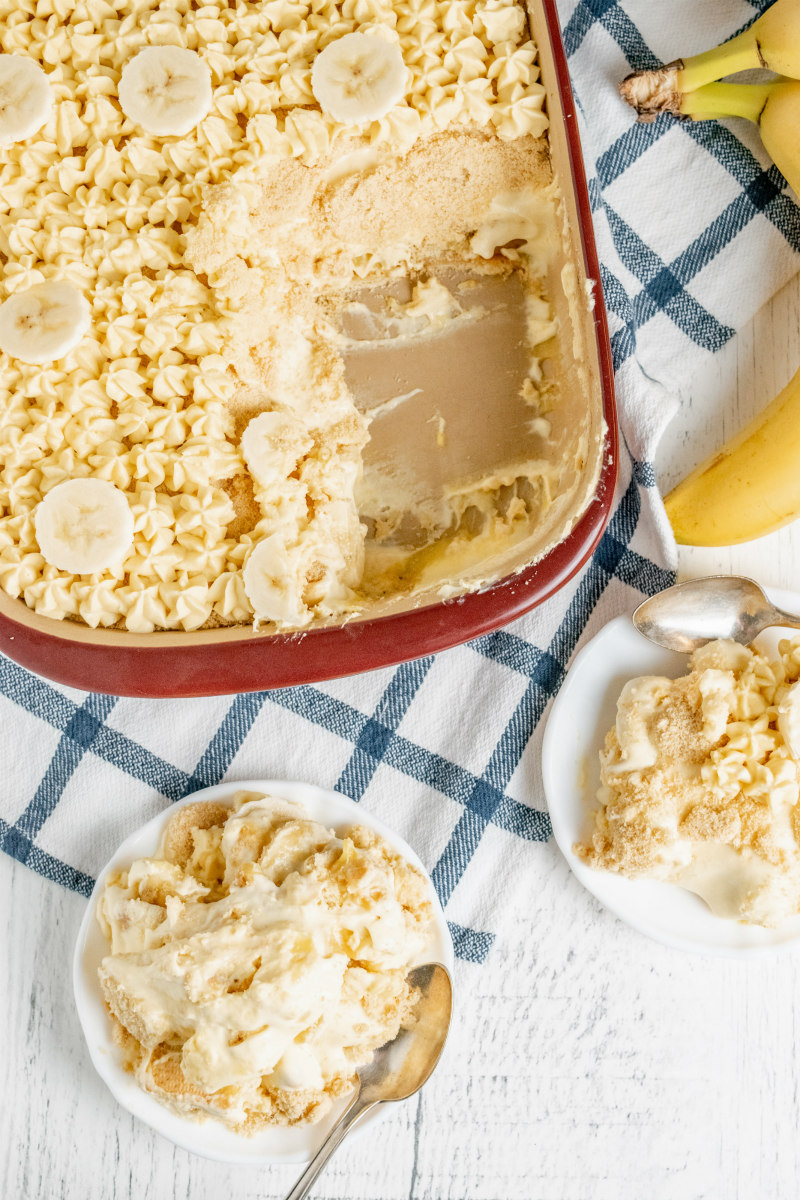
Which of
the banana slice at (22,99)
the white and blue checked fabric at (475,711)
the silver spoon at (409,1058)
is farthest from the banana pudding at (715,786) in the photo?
the banana slice at (22,99)

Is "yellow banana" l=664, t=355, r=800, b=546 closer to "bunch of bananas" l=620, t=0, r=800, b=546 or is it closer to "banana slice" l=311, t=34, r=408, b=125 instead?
"bunch of bananas" l=620, t=0, r=800, b=546

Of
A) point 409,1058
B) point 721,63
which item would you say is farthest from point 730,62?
point 409,1058

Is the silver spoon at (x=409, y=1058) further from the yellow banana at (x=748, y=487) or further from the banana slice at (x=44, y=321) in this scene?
the banana slice at (x=44, y=321)

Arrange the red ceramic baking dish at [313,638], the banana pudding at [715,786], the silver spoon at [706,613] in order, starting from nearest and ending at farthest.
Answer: the red ceramic baking dish at [313,638], the banana pudding at [715,786], the silver spoon at [706,613]

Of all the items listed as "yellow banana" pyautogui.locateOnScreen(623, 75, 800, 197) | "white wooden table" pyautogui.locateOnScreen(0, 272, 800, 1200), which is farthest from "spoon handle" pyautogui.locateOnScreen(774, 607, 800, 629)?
"yellow banana" pyautogui.locateOnScreen(623, 75, 800, 197)

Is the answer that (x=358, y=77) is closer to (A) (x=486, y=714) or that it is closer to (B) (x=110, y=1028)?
(A) (x=486, y=714)

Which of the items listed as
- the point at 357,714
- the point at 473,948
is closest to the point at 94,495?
the point at 357,714

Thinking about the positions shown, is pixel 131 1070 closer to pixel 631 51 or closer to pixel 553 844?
pixel 553 844
